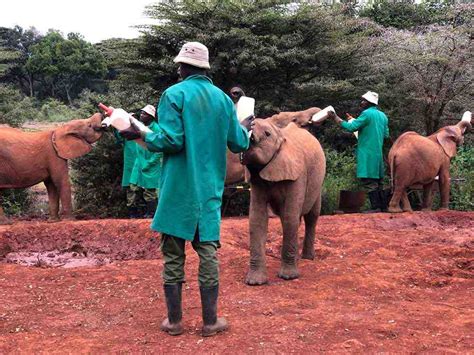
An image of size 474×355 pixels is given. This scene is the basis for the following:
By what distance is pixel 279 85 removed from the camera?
12.4 m

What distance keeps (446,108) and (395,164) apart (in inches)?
166

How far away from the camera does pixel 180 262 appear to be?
405 centimetres

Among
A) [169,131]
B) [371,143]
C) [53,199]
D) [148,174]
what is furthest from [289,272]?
[53,199]

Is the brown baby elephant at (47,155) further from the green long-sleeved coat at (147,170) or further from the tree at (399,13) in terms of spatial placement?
the tree at (399,13)

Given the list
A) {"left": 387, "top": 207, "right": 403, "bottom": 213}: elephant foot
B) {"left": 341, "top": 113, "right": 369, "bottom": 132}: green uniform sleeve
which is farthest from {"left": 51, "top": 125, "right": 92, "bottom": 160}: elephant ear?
{"left": 387, "top": 207, "right": 403, "bottom": 213}: elephant foot

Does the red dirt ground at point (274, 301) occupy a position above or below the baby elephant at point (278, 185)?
below

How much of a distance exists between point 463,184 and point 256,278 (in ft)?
23.2

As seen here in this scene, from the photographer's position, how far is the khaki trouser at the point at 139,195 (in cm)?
931

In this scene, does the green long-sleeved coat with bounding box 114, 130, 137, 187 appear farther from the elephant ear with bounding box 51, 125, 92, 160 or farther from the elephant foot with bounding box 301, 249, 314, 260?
the elephant foot with bounding box 301, 249, 314, 260

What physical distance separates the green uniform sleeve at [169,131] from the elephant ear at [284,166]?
137 cm

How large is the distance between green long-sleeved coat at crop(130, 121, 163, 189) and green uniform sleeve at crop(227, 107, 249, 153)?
491 cm

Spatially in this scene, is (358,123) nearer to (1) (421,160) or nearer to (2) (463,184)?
(1) (421,160)

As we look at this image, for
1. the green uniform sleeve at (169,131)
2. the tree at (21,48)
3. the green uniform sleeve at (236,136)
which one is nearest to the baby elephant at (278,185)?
the green uniform sleeve at (236,136)

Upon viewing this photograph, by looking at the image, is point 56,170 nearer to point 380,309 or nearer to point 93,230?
point 93,230
